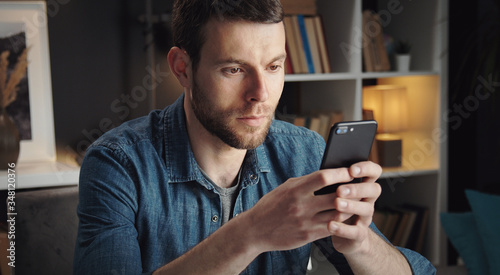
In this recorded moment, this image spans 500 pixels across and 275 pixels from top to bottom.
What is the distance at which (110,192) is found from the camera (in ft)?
3.61

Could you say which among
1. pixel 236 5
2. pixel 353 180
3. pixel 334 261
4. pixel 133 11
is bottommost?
pixel 334 261

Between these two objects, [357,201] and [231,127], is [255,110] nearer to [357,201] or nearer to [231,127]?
[231,127]

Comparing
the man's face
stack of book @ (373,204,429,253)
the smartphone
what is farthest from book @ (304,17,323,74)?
the smartphone

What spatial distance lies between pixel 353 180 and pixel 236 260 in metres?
0.26

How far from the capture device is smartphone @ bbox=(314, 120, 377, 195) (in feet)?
2.91

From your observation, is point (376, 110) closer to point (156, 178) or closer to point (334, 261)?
point (334, 261)

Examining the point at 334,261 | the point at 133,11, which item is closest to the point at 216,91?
the point at 334,261

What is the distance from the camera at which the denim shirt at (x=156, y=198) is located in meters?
1.04

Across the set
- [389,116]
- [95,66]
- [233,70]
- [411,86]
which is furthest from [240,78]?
[411,86]

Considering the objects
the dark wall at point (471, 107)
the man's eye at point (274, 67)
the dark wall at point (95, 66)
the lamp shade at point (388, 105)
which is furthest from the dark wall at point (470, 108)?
the man's eye at point (274, 67)

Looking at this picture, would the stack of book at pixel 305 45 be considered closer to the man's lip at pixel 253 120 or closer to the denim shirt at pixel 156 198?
the denim shirt at pixel 156 198

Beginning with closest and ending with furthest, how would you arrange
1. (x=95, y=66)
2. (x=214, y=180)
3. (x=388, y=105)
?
(x=214, y=180)
(x=95, y=66)
(x=388, y=105)

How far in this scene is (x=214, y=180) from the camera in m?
1.25

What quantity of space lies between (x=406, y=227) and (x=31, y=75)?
6.37ft
